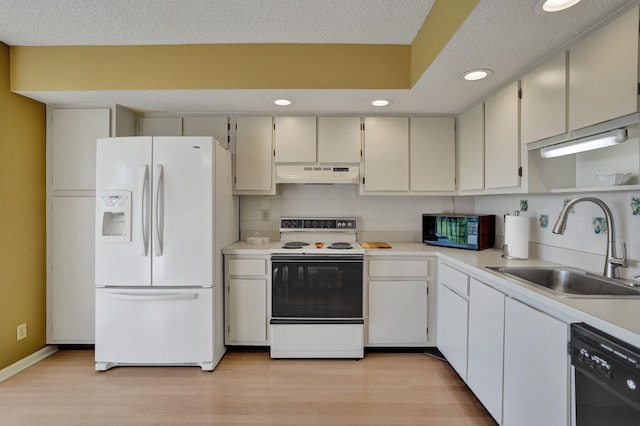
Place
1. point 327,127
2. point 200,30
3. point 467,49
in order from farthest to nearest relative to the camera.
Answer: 1. point 327,127
2. point 200,30
3. point 467,49

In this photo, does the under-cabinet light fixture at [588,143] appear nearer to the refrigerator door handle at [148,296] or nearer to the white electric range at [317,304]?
the white electric range at [317,304]

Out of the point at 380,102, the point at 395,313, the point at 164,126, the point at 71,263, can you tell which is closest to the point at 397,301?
the point at 395,313

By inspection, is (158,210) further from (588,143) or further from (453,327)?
(588,143)

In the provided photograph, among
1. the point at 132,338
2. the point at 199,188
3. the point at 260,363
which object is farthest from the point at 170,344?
the point at 199,188

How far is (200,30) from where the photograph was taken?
2180mm

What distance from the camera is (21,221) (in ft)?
8.25

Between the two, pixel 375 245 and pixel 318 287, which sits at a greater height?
pixel 375 245

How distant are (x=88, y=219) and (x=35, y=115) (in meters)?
0.93

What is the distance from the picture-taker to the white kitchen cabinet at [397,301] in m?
2.72

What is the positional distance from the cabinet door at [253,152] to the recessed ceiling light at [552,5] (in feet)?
6.99

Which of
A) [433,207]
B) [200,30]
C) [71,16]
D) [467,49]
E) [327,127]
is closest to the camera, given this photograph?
[467,49]

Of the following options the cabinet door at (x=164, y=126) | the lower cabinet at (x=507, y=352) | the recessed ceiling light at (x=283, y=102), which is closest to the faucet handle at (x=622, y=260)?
the lower cabinet at (x=507, y=352)

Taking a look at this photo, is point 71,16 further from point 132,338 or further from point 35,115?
point 132,338

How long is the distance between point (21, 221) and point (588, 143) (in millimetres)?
3736
